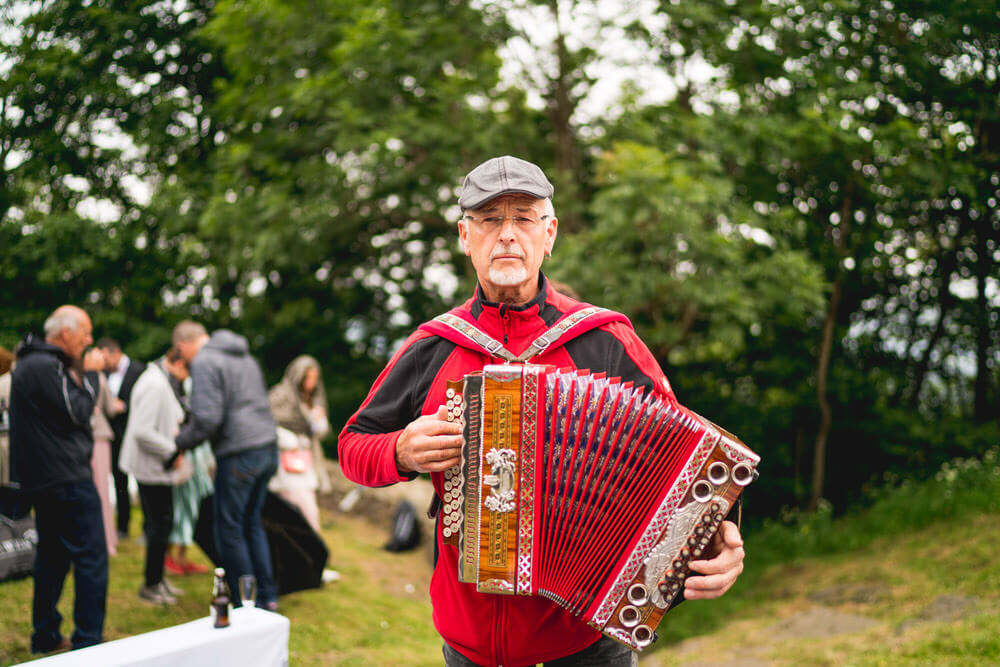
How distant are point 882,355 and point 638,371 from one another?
8.97 metres

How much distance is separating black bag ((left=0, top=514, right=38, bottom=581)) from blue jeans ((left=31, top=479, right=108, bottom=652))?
1000mm

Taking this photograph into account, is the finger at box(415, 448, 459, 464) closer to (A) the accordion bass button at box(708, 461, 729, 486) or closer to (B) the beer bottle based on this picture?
(A) the accordion bass button at box(708, 461, 729, 486)

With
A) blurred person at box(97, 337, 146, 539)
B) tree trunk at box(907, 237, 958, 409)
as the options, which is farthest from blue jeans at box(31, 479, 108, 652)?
tree trunk at box(907, 237, 958, 409)

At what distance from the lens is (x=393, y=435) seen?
77.7 inches

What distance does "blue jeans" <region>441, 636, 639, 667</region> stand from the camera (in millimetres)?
1989

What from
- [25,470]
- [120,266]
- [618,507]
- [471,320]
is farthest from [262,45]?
[618,507]

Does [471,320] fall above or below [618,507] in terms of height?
above

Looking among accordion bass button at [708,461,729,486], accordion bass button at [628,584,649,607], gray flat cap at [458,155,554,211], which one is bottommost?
accordion bass button at [628,584,649,607]

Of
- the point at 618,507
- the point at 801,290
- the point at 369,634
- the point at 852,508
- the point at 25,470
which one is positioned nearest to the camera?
the point at 618,507

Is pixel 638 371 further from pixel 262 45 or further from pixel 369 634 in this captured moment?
pixel 262 45

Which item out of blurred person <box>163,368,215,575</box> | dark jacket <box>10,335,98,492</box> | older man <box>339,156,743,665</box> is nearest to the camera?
older man <box>339,156,743,665</box>

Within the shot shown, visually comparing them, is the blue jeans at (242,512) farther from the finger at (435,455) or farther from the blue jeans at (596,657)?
the finger at (435,455)

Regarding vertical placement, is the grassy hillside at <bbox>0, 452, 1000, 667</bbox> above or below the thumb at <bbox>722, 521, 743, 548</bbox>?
below

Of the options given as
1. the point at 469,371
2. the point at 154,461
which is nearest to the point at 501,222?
the point at 469,371
